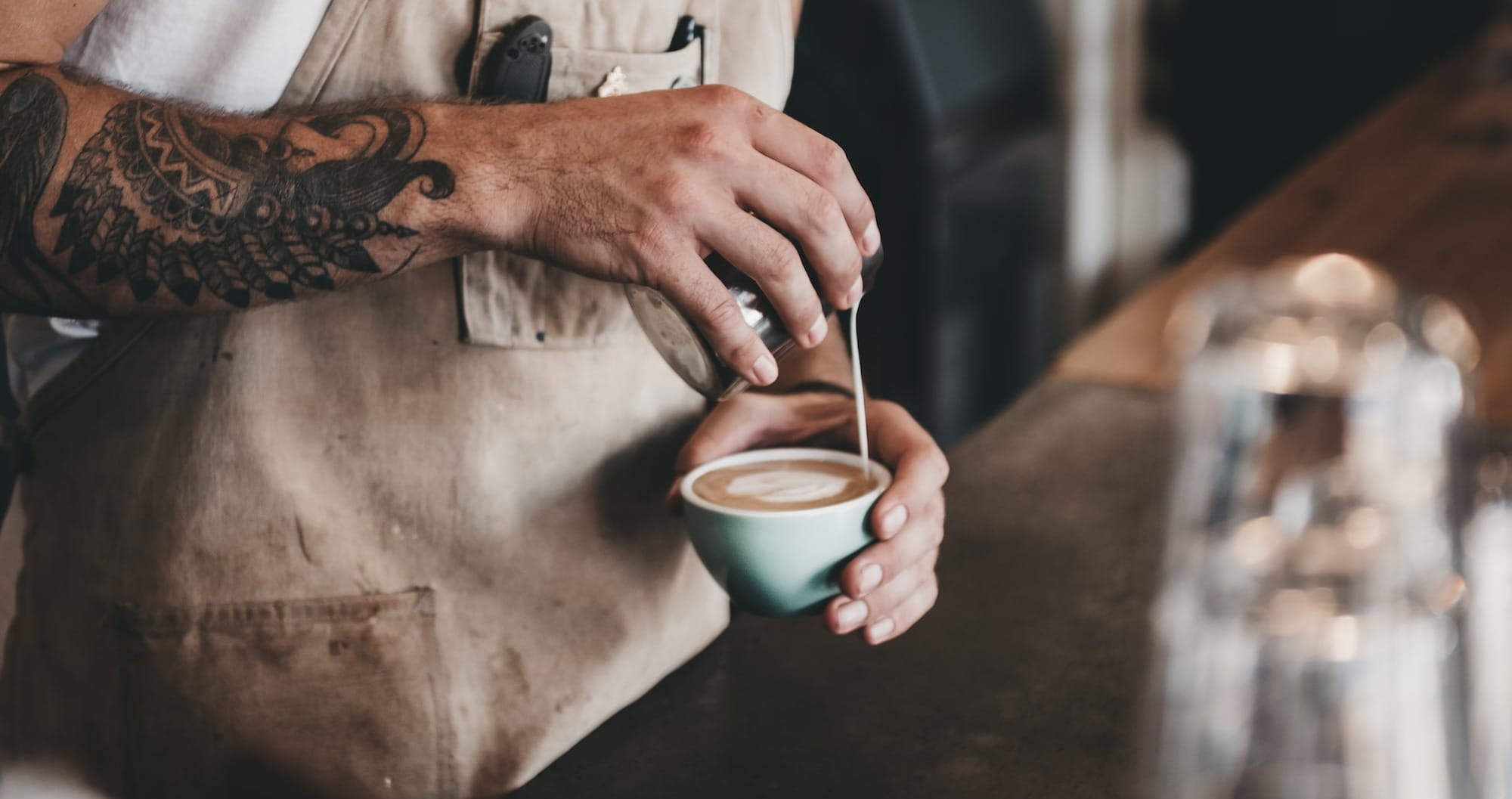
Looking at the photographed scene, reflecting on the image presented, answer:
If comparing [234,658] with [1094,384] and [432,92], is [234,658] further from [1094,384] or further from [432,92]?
[1094,384]

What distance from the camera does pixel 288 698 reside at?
908 millimetres

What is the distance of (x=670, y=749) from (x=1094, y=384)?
0.91 metres

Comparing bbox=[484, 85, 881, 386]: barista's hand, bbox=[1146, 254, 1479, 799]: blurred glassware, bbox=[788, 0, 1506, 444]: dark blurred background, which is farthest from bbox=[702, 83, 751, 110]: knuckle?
bbox=[788, 0, 1506, 444]: dark blurred background

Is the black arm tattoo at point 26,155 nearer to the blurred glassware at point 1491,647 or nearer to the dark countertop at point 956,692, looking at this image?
the dark countertop at point 956,692

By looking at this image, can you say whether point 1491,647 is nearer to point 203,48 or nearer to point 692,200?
point 692,200

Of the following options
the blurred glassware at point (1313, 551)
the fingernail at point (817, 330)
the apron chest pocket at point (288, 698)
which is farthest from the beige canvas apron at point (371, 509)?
the blurred glassware at point (1313, 551)

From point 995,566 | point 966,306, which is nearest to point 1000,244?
point 966,306

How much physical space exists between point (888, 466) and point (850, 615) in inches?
5.6

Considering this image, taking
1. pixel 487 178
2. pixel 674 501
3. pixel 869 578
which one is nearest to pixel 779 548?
pixel 869 578

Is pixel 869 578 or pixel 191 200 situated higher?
pixel 191 200

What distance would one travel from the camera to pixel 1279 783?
1.01 meters

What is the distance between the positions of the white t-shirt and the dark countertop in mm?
484

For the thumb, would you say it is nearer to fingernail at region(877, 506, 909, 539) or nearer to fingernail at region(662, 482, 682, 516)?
fingernail at region(662, 482, 682, 516)

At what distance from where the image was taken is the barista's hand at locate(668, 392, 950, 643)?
808mm
